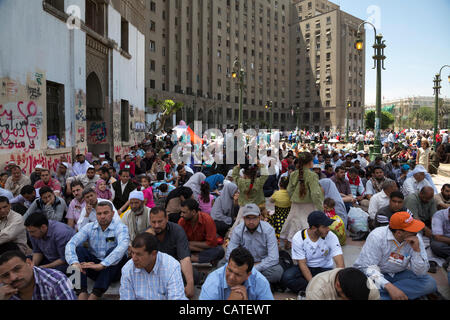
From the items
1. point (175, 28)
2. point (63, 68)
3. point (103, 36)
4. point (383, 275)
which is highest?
point (175, 28)

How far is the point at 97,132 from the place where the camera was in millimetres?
16547

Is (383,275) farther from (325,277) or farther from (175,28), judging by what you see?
(175,28)

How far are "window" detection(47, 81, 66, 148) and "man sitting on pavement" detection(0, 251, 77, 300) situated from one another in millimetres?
10083

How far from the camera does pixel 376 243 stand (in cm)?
390

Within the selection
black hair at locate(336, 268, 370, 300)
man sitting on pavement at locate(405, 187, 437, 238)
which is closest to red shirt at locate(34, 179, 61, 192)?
black hair at locate(336, 268, 370, 300)

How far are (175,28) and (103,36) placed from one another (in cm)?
3800

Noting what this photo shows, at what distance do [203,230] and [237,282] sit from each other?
238 cm

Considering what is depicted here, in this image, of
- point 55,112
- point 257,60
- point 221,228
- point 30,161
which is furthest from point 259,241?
point 257,60

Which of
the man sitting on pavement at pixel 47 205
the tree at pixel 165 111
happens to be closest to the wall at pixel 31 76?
the man sitting on pavement at pixel 47 205

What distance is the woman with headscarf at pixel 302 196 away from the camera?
5.56m

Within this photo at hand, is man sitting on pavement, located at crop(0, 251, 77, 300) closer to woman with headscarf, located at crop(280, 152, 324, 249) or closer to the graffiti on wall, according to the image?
woman with headscarf, located at crop(280, 152, 324, 249)

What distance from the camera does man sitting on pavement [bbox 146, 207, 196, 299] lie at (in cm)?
406

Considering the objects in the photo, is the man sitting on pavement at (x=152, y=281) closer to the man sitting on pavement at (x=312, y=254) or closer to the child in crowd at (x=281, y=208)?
the man sitting on pavement at (x=312, y=254)

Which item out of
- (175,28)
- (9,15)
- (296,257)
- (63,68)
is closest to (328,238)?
(296,257)
